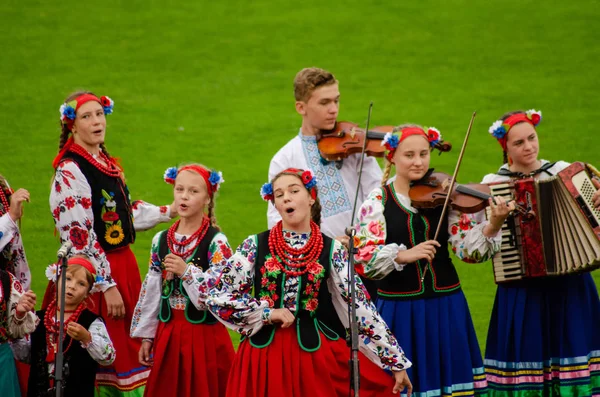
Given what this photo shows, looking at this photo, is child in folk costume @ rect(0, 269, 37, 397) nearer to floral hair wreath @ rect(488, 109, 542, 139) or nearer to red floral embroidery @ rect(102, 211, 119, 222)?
red floral embroidery @ rect(102, 211, 119, 222)

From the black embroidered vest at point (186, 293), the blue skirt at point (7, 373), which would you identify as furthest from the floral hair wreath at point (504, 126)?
the blue skirt at point (7, 373)

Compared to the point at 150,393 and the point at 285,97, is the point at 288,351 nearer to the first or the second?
the point at 150,393

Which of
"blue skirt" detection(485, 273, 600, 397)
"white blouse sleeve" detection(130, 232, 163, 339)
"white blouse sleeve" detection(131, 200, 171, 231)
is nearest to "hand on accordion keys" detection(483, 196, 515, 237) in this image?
"blue skirt" detection(485, 273, 600, 397)

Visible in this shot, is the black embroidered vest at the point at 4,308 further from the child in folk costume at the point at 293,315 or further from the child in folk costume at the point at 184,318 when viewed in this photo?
the child in folk costume at the point at 293,315

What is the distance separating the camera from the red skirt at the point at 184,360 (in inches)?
210

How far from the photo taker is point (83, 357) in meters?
5.16

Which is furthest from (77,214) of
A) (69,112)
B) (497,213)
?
(497,213)

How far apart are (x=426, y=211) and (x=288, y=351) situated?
1145mm

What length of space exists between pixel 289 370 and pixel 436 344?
3.27ft

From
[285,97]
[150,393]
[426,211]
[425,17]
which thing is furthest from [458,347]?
[425,17]

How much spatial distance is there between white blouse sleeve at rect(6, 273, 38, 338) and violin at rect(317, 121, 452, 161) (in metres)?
1.91

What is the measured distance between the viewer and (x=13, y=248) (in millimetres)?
5605

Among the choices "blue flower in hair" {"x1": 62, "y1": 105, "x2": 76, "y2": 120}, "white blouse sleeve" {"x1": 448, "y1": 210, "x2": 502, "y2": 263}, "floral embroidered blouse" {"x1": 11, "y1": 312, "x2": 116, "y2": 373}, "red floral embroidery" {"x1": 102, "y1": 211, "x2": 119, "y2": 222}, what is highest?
"blue flower in hair" {"x1": 62, "y1": 105, "x2": 76, "y2": 120}

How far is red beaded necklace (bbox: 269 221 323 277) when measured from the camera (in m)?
4.71
